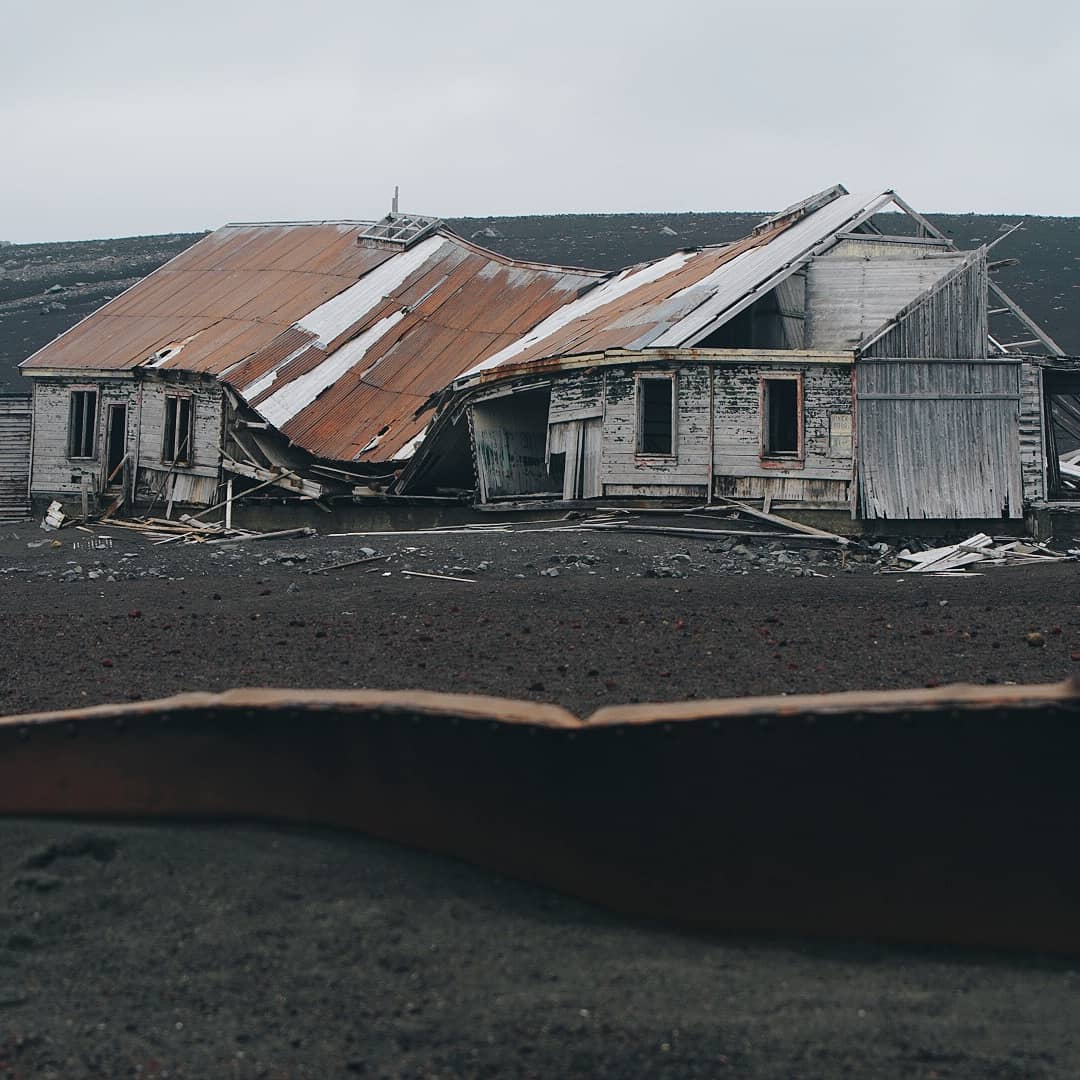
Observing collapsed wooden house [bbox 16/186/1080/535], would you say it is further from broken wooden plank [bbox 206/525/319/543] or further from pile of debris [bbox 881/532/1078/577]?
broken wooden plank [bbox 206/525/319/543]

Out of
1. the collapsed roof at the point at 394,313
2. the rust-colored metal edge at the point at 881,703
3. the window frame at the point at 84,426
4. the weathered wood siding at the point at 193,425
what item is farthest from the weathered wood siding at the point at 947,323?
the rust-colored metal edge at the point at 881,703

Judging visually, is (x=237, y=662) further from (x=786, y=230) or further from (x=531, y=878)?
(x=786, y=230)

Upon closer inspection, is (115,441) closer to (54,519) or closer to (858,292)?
(54,519)

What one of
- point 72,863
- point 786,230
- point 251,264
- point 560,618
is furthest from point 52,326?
point 72,863

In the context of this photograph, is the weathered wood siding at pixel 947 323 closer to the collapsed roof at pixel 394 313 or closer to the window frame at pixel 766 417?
the collapsed roof at pixel 394 313

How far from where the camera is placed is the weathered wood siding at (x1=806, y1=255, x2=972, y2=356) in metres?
20.8

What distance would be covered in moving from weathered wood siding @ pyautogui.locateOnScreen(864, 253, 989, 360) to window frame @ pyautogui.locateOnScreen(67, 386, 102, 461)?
A: 595 inches

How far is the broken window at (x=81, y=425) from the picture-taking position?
1114 inches

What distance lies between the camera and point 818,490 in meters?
20.0

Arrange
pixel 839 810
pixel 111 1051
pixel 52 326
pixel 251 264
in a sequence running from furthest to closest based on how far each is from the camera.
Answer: pixel 52 326 → pixel 251 264 → pixel 839 810 → pixel 111 1051

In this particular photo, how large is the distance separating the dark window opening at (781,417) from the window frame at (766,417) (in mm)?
52

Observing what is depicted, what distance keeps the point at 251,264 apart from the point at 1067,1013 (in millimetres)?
29878

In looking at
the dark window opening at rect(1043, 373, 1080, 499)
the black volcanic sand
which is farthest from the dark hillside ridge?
the black volcanic sand

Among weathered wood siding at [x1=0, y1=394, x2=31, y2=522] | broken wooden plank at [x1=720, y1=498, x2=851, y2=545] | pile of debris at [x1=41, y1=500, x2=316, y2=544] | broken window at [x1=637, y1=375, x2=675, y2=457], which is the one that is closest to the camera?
broken wooden plank at [x1=720, y1=498, x2=851, y2=545]
